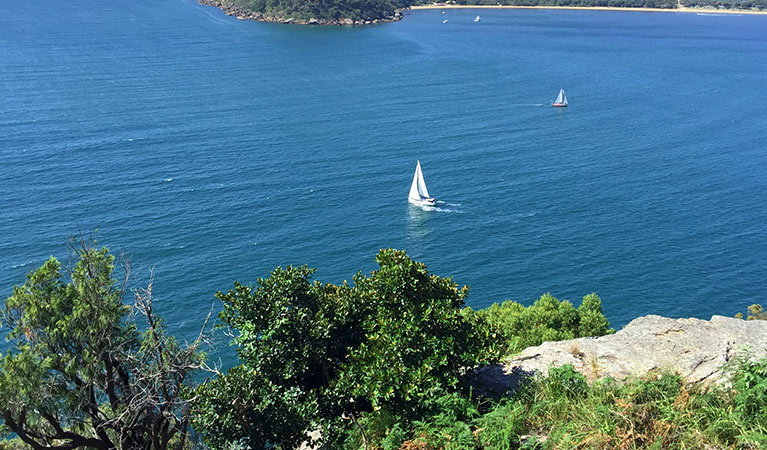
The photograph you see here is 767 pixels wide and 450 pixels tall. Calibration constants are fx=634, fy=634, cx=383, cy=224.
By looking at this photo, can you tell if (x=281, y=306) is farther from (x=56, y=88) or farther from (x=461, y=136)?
(x=56, y=88)

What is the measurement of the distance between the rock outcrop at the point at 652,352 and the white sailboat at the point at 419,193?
57.2 m

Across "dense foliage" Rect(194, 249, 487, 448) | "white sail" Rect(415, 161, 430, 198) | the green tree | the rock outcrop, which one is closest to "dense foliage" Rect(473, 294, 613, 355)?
the rock outcrop

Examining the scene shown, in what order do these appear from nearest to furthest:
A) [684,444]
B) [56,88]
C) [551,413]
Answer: [684,444], [551,413], [56,88]

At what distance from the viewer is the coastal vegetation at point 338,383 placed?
16984mm

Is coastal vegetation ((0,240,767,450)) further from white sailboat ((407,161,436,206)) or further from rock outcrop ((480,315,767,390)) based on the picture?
white sailboat ((407,161,436,206))

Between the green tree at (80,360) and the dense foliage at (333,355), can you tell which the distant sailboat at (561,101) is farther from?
the green tree at (80,360)

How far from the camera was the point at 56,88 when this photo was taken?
121062mm

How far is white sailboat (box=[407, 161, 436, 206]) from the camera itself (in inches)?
3258

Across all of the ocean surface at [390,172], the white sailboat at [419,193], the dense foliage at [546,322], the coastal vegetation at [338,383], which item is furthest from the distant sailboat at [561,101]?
the coastal vegetation at [338,383]

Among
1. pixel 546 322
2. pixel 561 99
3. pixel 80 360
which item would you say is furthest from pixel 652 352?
pixel 561 99

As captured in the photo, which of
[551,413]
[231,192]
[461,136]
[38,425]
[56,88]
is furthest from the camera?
[56,88]

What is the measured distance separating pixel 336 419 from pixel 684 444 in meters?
10.4

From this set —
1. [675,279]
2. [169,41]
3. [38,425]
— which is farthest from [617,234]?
[169,41]

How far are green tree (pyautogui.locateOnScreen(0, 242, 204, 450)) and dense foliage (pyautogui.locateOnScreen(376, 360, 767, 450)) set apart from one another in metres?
8.92
